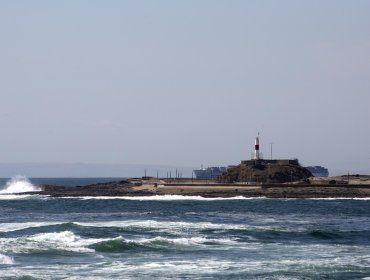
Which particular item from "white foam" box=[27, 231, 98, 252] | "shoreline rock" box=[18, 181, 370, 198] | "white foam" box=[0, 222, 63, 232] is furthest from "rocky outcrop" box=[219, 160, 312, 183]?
"white foam" box=[27, 231, 98, 252]

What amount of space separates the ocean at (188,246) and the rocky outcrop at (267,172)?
149 ft

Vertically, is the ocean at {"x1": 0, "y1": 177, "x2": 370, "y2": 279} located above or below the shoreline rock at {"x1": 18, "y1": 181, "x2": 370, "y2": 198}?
below

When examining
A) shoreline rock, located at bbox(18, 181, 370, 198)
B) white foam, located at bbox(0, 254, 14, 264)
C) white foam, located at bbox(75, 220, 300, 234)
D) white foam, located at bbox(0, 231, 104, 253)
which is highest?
shoreline rock, located at bbox(18, 181, 370, 198)

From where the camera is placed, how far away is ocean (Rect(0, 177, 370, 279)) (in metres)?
36.3

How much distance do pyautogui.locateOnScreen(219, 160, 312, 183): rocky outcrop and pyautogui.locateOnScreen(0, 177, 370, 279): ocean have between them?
149 ft

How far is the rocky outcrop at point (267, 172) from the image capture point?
403 ft

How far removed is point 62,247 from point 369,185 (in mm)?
75962

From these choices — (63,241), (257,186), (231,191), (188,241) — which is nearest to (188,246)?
(188,241)

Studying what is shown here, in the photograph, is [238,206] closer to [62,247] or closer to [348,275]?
[62,247]

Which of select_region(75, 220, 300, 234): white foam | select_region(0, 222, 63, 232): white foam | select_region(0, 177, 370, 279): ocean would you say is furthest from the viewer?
select_region(0, 222, 63, 232): white foam

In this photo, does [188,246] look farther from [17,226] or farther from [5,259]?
[17,226]

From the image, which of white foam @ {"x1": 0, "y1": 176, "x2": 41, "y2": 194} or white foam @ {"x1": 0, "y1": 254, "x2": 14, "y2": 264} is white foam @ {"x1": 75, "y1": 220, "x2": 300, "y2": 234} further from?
white foam @ {"x1": 0, "y1": 176, "x2": 41, "y2": 194}

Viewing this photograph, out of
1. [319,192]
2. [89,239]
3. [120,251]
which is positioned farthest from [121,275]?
[319,192]

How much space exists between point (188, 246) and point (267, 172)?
260 ft
